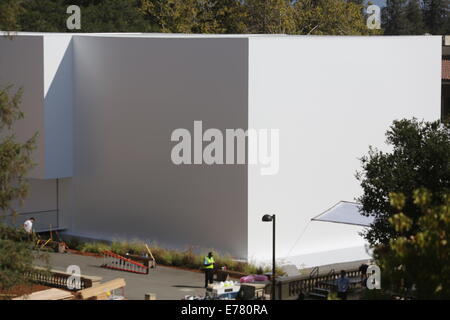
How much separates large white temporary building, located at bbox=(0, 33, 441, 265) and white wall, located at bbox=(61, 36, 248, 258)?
5 cm

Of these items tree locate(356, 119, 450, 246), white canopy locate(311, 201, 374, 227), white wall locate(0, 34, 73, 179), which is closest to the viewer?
tree locate(356, 119, 450, 246)

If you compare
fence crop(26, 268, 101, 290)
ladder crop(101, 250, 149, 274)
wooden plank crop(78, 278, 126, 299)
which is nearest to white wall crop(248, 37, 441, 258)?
ladder crop(101, 250, 149, 274)

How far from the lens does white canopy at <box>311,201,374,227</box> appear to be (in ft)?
87.1

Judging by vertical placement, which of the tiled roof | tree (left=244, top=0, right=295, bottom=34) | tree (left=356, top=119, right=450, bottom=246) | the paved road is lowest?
the paved road

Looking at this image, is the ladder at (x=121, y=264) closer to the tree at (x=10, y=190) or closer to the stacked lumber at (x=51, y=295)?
the stacked lumber at (x=51, y=295)

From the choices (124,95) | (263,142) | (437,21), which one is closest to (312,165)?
(263,142)

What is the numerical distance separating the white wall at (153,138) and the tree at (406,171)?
7.95 meters

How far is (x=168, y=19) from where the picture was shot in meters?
61.5

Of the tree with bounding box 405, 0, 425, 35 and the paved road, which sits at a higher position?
the tree with bounding box 405, 0, 425, 35

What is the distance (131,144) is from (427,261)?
19.9 metres

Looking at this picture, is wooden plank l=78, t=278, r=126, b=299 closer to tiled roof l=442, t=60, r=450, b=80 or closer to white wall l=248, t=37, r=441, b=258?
white wall l=248, t=37, r=441, b=258

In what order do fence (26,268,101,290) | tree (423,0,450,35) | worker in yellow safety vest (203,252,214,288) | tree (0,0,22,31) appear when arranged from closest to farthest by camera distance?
1. tree (0,0,22,31)
2. fence (26,268,101,290)
3. worker in yellow safety vest (203,252,214,288)
4. tree (423,0,450,35)

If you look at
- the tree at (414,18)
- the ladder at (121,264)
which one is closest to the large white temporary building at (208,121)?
the ladder at (121,264)
